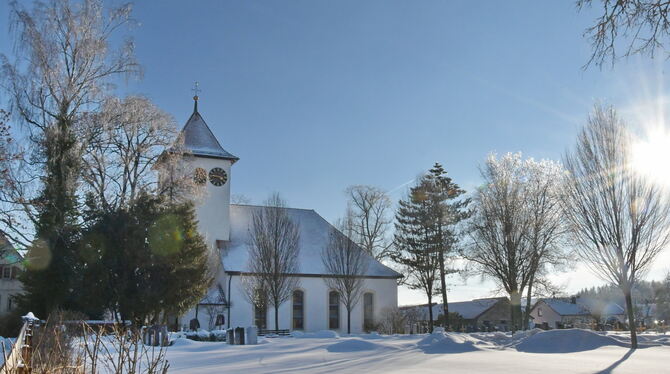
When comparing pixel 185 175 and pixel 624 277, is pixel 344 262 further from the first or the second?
pixel 624 277

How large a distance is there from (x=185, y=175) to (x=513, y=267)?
17.8m

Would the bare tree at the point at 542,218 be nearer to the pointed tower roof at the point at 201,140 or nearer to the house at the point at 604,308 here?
the pointed tower roof at the point at 201,140

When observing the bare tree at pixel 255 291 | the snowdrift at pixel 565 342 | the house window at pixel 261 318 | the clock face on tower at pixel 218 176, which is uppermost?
the clock face on tower at pixel 218 176

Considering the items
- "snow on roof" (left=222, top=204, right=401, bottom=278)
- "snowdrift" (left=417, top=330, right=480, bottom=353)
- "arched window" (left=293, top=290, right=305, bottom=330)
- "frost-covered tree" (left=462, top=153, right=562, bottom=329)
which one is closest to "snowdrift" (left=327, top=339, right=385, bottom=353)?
"snowdrift" (left=417, top=330, right=480, bottom=353)

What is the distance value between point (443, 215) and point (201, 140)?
18.5 metres

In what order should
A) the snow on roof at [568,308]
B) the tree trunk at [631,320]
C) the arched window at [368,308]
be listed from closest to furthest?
the tree trunk at [631,320] < the arched window at [368,308] < the snow on roof at [568,308]

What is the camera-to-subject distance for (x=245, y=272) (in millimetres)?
35562

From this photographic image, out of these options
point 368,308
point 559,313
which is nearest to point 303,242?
point 368,308

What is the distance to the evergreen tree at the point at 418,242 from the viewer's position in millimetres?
38094

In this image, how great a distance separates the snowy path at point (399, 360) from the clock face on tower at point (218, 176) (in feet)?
77.4

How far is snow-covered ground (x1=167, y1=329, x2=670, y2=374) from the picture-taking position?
1109 centimetres

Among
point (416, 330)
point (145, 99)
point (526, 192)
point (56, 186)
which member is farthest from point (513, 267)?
point (56, 186)

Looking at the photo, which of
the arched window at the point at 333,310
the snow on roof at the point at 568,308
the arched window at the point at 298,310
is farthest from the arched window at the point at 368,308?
the snow on roof at the point at 568,308

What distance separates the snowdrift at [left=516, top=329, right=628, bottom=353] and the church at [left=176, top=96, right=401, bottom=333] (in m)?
20.7
